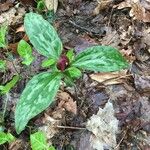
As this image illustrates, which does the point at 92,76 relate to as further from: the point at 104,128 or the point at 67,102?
the point at 104,128

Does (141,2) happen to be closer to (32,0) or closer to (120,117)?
(32,0)

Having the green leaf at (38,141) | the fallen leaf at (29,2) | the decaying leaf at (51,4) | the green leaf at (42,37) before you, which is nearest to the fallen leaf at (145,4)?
the decaying leaf at (51,4)

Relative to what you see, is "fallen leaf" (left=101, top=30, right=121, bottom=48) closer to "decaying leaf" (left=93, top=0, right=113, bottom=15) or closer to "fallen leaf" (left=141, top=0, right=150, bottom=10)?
"decaying leaf" (left=93, top=0, right=113, bottom=15)

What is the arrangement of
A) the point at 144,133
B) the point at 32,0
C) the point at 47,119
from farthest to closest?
the point at 32,0, the point at 47,119, the point at 144,133

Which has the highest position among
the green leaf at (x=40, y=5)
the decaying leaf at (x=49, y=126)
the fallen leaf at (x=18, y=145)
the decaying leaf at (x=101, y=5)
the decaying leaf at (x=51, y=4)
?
the green leaf at (x=40, y=5)

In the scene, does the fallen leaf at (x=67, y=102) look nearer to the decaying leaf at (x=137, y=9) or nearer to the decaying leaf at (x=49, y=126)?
the decaying leaf at (x=49, y=126)

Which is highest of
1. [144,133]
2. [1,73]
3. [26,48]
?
[26,48]

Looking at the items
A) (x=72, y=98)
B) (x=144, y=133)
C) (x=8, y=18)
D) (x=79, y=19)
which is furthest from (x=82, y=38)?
(x=144, y=133)
